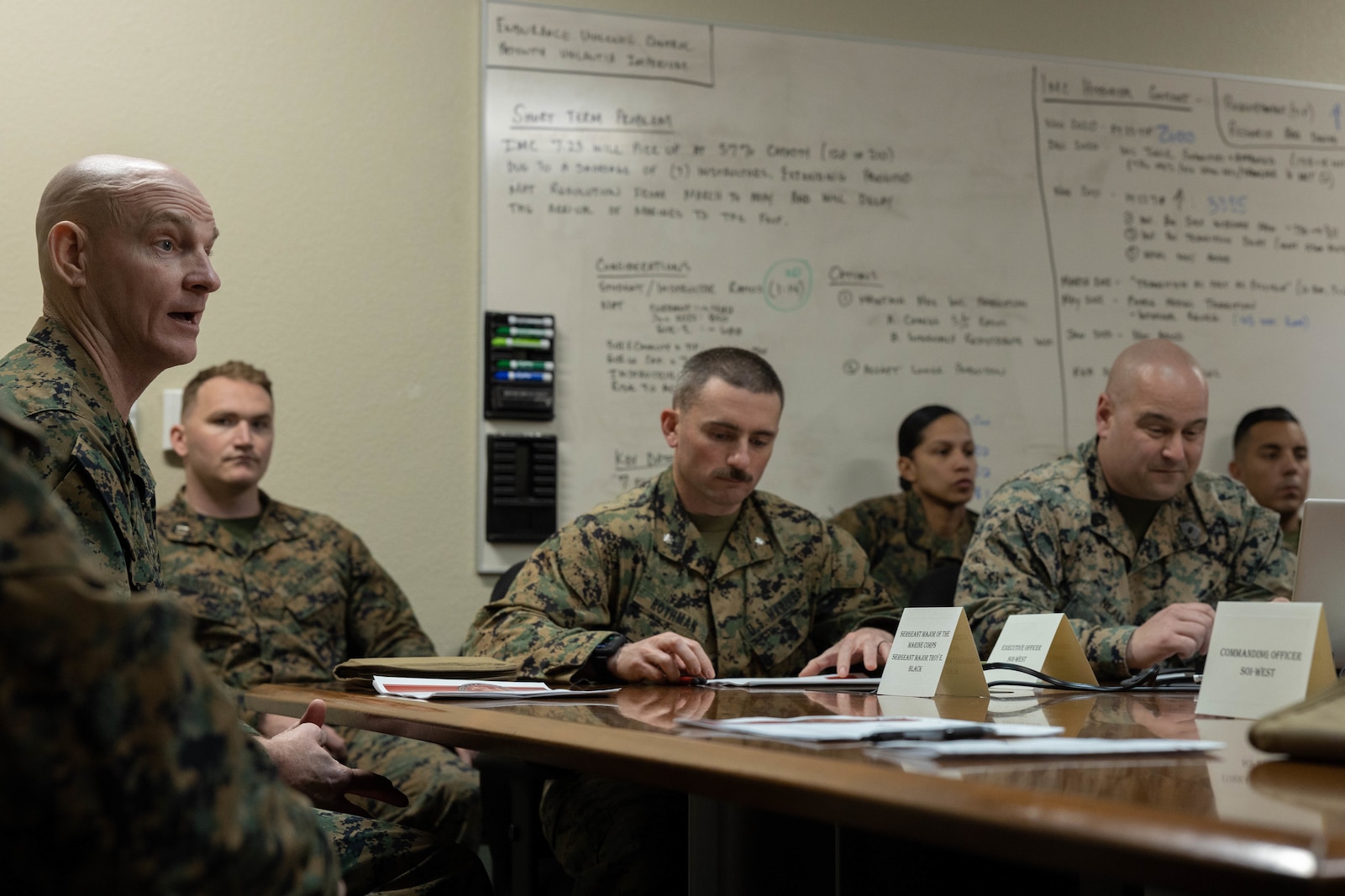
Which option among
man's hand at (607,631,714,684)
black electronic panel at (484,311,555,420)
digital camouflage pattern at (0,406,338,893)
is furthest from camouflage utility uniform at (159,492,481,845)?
digital camouflage pattern at (0,406,338,893)

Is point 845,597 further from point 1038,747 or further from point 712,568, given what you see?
point 1038,747

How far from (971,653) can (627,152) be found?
235 cm

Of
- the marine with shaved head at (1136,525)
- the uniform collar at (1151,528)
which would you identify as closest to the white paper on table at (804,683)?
the marine with shaved head at (1136,525)

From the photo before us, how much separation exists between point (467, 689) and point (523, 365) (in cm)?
175

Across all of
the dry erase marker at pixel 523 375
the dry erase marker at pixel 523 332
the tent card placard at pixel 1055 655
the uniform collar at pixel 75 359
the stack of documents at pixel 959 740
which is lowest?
the tent card placard at pixel 1055 655

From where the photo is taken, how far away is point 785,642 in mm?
2545

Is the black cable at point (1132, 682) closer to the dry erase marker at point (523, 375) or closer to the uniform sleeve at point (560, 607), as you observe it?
the uniform sleeve at point (560, 607)

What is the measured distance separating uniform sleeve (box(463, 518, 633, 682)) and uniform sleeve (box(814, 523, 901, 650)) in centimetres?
42

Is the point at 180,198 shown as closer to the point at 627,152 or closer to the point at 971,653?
the point at 971,653

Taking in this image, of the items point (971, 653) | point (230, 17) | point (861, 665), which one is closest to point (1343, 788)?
point (971, 653)

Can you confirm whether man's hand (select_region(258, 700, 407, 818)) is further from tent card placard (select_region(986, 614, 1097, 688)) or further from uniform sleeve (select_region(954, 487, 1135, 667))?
uniform sleeve (select_region(954, 487, 1135, 667))

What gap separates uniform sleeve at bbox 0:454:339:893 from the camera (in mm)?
571

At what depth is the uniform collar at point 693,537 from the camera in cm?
255

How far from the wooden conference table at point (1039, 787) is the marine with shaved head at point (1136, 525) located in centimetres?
115
